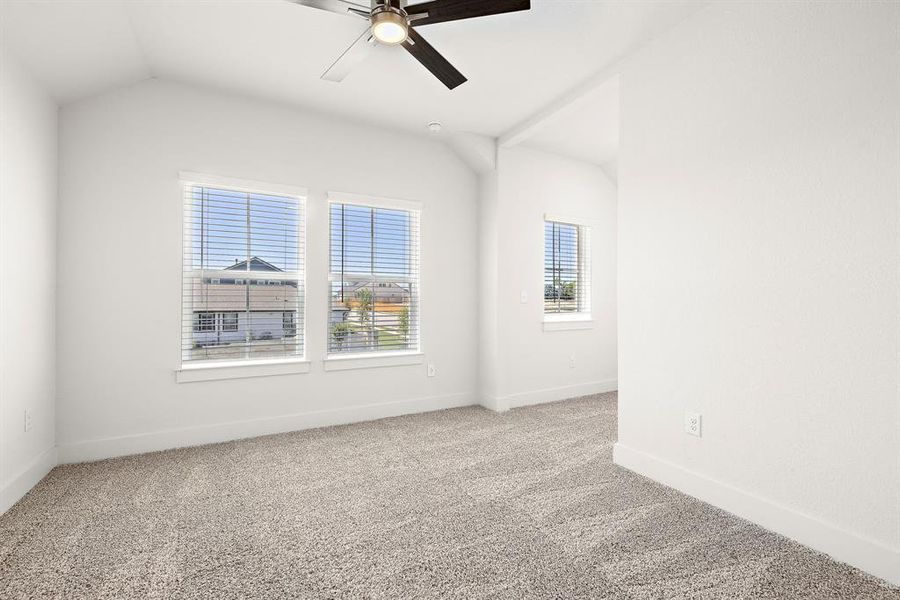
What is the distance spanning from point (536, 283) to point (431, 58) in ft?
8.73

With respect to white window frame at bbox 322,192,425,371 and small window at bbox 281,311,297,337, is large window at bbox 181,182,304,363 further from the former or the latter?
white window frame at bbox 322,192,425,371

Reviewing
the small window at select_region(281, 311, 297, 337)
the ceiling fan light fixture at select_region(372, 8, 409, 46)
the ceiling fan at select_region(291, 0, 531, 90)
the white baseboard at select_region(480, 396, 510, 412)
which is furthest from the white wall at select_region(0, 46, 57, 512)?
the white baseboard at select_region(480, 396, 510, 412)

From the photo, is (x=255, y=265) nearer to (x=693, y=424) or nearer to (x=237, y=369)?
(x=237, y=369)

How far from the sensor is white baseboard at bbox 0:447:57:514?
216 centimetres

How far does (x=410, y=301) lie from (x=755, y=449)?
2840 mm

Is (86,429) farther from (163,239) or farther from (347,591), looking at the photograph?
(347,591)

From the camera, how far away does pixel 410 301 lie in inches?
162

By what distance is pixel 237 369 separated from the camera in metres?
3.30

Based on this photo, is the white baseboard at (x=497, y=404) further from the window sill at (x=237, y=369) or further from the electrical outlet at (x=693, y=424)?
the electrical outlet at (x=693, y=424)

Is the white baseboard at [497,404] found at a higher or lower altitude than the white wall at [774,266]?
lower

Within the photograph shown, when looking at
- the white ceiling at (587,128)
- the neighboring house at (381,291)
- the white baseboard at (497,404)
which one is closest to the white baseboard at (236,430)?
the white baseboard at (497,404)

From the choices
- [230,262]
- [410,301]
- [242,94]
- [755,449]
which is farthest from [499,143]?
[755,449]

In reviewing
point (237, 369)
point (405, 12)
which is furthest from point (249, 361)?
point (405, 12)

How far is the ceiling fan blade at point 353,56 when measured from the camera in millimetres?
2088
